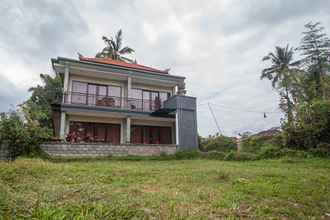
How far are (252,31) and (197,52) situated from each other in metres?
4.39

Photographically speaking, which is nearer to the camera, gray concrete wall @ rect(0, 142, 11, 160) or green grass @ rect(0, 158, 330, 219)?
green grass @ rect(0, 158, 330, 219)

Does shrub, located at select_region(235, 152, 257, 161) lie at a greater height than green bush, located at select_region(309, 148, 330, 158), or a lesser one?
lesser

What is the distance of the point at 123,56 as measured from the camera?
26.5 m

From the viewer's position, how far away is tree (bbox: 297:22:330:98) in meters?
24.8

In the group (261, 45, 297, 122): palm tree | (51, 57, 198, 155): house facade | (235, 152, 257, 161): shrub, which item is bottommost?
(235, 152, 257, 161): shrub

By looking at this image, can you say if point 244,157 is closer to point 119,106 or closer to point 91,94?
point 119,106

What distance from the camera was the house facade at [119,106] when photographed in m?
14.6

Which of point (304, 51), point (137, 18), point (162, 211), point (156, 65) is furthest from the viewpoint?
point (304, 51)

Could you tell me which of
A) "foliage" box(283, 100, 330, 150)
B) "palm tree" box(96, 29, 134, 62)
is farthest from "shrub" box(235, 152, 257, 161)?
"palm tree" box(96, 29, 134, 62)

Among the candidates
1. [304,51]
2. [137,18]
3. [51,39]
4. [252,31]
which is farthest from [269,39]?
[304,51]

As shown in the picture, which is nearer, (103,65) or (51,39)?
(51,39)

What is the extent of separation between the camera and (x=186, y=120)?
618 inches

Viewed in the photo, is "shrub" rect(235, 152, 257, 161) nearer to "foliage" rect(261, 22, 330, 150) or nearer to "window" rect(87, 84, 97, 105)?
"foliage" rect(261, 22, 330, 150)

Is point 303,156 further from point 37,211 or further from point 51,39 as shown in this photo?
point 51,39
